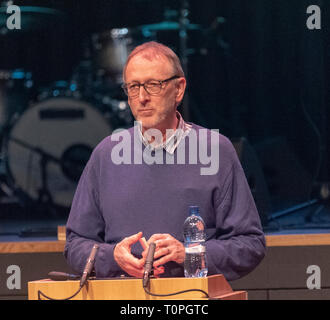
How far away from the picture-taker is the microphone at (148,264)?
2301 millimetres

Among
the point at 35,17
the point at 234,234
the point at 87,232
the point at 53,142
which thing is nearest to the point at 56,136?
the point at 53,142

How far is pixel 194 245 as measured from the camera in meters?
2.63

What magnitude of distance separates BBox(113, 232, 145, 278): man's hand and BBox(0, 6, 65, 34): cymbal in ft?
A: 13.9

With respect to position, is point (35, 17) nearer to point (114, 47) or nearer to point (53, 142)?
point (114, 47)

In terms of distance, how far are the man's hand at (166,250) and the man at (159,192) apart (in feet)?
0.58

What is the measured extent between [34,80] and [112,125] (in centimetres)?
184

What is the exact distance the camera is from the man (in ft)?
9.21

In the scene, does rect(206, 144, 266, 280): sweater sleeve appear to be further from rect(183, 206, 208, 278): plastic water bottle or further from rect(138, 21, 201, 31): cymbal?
rect(138, 21, 201, 31): cymbal

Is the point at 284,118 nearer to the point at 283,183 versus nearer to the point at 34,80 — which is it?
the point at 283,183

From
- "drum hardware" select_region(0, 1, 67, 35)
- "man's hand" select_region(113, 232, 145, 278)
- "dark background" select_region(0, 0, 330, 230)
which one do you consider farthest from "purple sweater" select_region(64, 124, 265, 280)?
"drum hardware" select_region(0, 1, 67, 35)

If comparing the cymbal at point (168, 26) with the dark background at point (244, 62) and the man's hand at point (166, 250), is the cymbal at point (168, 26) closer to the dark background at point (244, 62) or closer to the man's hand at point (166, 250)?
the dark background at point (244, 62)

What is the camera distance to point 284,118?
682 centimetres

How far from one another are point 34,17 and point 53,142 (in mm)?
1156

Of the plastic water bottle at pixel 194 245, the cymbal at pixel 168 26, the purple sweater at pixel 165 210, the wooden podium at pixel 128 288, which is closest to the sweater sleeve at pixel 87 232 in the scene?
the purple sweater at pixel 165 210
